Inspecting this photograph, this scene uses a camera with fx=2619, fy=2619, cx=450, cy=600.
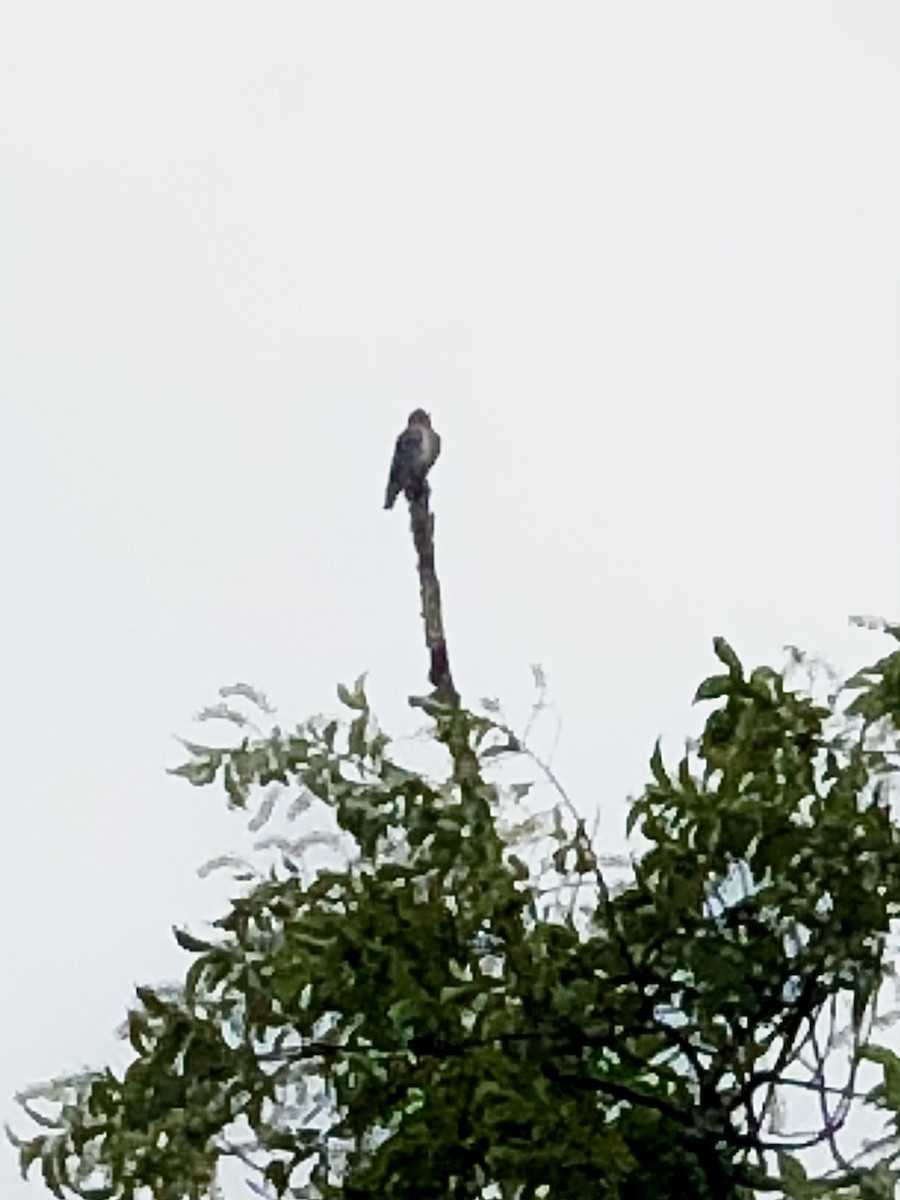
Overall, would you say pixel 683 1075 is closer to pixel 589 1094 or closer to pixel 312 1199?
pixel 589 1094

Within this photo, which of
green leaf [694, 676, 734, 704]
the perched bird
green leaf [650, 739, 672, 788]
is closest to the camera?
green leaf [650, 739, 672, 788]

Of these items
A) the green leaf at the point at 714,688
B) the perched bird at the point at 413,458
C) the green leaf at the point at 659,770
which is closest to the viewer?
the green leaf at the point at 659,770

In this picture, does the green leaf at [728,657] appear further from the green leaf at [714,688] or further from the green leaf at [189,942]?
the green leaf at [189,942]

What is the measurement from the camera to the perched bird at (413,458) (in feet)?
33.0

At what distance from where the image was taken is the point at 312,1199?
876cm

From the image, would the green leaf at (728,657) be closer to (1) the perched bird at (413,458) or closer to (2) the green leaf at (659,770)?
(2) the green leaf at (659,770)

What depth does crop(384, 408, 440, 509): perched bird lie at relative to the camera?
10.1 meters

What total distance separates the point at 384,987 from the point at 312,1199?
84 centimetres

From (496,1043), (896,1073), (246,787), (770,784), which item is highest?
(246,787)

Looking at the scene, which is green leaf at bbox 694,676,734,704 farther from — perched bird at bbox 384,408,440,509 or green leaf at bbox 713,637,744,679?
perched bird at bbox 384,408,440,509

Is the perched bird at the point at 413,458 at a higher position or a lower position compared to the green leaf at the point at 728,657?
higher

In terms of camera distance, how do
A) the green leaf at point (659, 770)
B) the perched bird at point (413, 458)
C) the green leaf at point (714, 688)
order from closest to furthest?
the green leaf at point (659, 770), the green leaf at point (714, 688), the perched bird at point (413, 458)

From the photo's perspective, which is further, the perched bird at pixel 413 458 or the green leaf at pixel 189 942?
the perched bird at pixel 413 458

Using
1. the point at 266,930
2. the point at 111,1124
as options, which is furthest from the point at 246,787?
the point at 111,1124
